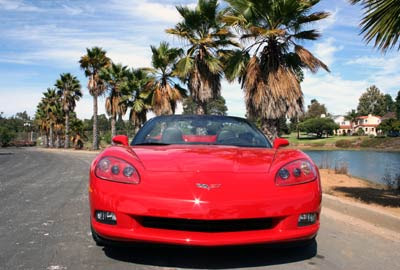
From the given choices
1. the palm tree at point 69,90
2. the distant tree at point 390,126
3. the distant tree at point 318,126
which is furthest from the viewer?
the distant tree at point 318,126

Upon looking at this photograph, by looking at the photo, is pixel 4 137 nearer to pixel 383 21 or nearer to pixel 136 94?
pixel 136 94

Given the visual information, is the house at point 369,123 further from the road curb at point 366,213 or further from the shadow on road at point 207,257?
the shadow on road at point 207,257

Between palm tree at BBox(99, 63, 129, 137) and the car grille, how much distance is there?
3142 cm

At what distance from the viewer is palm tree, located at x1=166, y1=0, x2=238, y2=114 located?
18.0m

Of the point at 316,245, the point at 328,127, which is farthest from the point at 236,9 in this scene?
the point at 328,127

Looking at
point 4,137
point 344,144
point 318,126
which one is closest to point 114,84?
point 344,144

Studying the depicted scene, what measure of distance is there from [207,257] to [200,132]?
1.76m

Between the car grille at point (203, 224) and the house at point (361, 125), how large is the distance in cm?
10256

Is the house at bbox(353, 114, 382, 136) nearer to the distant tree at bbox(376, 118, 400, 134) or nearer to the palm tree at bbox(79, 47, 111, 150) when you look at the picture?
the distant tree at bbox(376, 118, 400, 134)

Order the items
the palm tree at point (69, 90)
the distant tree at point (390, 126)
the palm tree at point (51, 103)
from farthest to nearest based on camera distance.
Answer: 1. the distant tree at point (390, 126)
2. the palm tree at point (51, 103)
3. the palm tree at point (69, 90)

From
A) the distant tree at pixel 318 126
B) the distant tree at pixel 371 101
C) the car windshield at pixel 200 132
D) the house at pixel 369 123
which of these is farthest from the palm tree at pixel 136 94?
the distant tree at pixel 371 101

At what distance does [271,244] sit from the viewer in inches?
111

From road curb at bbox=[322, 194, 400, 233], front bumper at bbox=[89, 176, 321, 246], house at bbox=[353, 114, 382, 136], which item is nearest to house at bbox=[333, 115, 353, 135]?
house at bbox=[353, 114, 382, 136]

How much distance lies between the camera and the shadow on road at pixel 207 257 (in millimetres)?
3057
